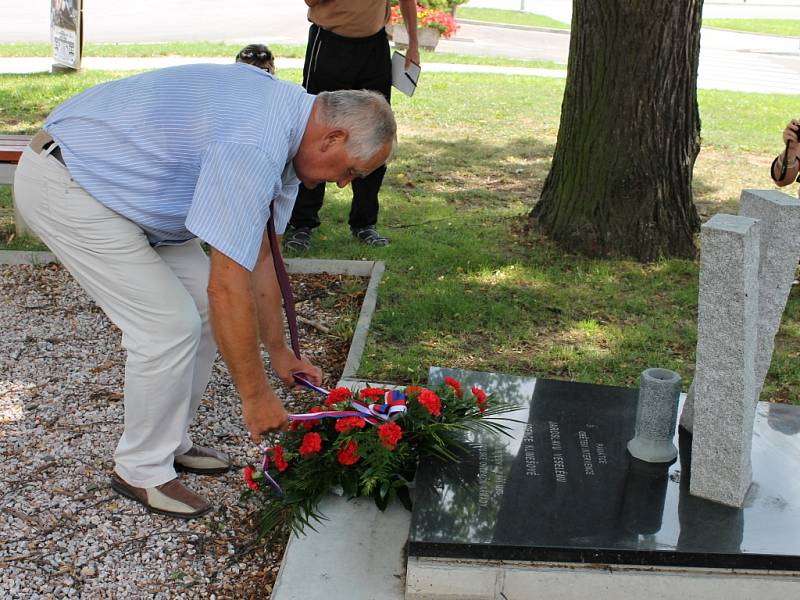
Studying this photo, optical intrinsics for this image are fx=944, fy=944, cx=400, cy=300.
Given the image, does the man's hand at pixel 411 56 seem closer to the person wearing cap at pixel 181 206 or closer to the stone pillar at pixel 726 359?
the person wearing cap at pixel 181 206

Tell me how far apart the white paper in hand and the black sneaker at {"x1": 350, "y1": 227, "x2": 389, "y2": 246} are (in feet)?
2.98

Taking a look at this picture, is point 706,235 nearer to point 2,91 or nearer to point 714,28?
point 2,91

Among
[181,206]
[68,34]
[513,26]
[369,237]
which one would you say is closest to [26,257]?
[369,237]

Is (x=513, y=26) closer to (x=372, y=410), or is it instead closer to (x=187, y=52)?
(x=187, y=52)

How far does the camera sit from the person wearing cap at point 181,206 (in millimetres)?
2582

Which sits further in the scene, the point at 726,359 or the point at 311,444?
the point at 311,444

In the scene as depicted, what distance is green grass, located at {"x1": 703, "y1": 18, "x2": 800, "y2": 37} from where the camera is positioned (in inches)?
1078

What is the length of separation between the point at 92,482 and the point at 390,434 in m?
1.19

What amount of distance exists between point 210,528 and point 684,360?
2511mm

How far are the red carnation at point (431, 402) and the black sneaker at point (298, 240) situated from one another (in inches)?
107

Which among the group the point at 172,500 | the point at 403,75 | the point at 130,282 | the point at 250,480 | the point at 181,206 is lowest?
the point at 172,500

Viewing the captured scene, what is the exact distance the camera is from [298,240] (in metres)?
5.96

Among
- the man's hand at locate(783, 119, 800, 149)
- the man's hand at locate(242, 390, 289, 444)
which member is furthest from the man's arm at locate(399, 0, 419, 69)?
the man's hand at locate(242, 390, 289, 444)

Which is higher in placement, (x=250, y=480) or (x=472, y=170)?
(x=472, y=170)
